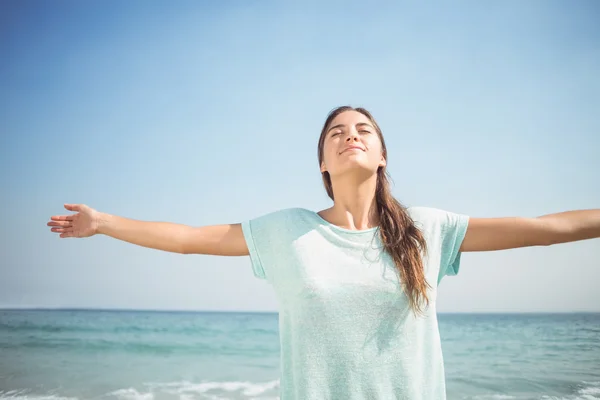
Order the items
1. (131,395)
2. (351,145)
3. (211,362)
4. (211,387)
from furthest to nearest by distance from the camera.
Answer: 1. (211,362)
2. (211,387)
3. (131,395)
4. (351,145)

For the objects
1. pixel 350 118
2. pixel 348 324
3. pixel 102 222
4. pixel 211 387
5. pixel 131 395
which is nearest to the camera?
pixel 348 324

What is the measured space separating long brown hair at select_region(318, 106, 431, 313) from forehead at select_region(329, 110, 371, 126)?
0.03 metres

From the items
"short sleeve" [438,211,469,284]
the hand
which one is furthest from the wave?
the hand

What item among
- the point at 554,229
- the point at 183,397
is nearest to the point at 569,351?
the point at 183,397

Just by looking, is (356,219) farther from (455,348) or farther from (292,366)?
(455,348)

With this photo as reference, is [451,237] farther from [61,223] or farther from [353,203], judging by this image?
[61,223]

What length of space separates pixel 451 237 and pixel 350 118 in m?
0.76

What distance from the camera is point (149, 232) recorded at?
196cm

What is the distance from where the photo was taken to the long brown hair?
1857 millimetres

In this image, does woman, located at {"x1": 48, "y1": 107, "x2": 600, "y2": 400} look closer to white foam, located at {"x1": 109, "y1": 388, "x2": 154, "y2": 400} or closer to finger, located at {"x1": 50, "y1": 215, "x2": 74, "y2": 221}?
finger, located at {"x1": 50, "y1": 215, "x2": 74, "y2": 221}

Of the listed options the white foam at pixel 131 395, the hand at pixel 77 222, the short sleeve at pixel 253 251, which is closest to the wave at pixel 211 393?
the white foam at pixel 131 395

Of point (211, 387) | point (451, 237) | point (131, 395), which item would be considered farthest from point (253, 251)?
point (211, 387)

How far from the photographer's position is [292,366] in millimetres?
1869

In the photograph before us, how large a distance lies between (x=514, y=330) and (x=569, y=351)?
5.88m
